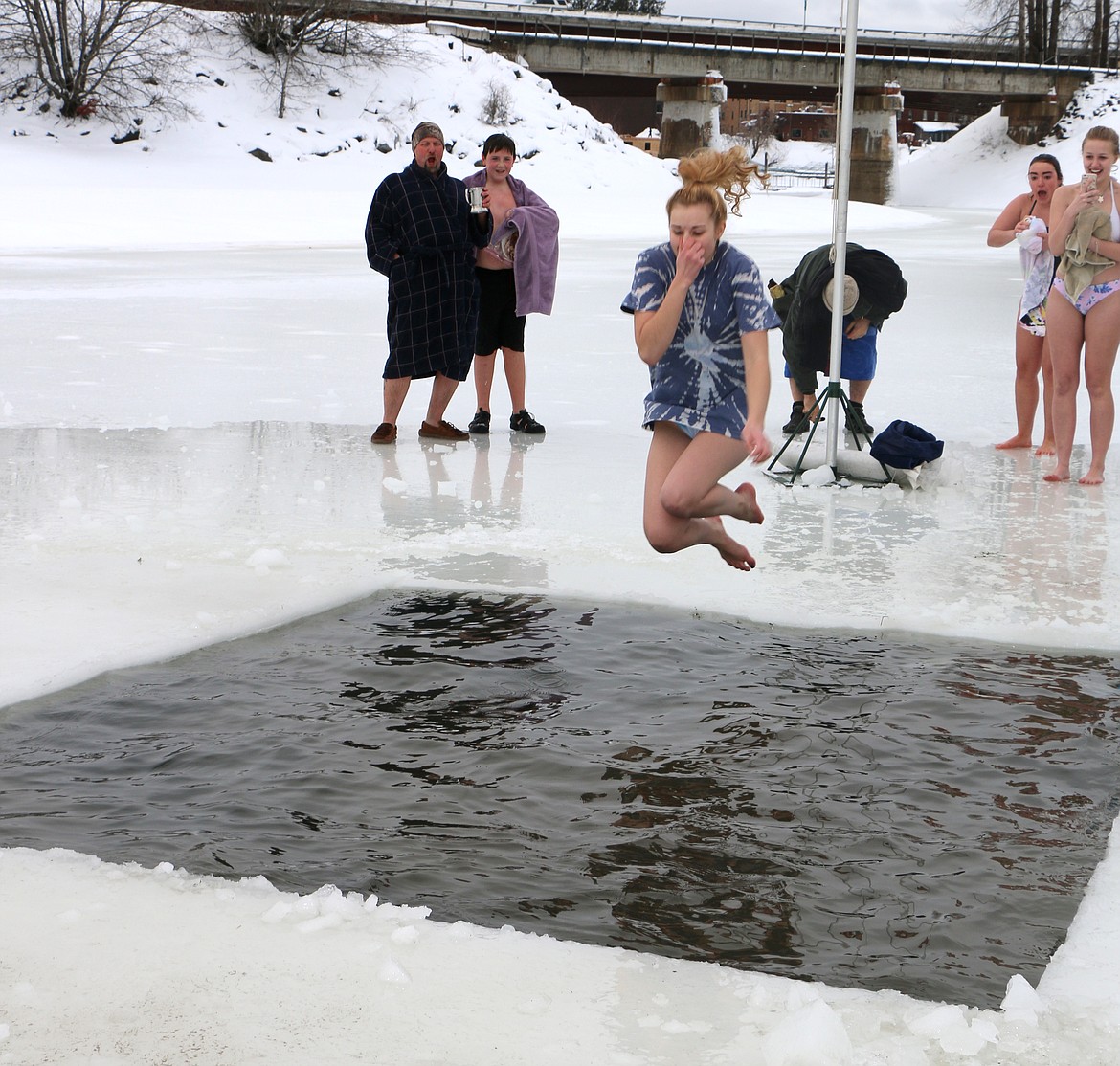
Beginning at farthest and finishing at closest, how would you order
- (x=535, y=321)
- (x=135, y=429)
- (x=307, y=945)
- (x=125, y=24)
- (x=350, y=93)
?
(x=350, y=93), (x=125, y=24), (x=535, y=321), (x=135, y=429), (x=307, y=945)

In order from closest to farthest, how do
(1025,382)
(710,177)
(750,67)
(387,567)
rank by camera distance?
(710,177) < (387,567) < (1025,382) < (750,67)

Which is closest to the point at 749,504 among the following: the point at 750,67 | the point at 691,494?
the point at 691,494

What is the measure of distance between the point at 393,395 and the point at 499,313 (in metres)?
0.89

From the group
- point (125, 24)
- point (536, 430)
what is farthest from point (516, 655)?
point (125, 24)

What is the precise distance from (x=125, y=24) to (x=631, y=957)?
38149 millimetres

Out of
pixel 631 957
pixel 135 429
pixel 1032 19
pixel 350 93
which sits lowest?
pixel 631 957

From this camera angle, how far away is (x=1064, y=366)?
718 cm

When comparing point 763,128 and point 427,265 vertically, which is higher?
point 763,128

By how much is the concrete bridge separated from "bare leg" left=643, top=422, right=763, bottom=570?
44.8 m

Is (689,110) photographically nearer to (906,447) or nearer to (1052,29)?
(1052,29)

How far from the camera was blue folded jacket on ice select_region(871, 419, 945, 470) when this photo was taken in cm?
713

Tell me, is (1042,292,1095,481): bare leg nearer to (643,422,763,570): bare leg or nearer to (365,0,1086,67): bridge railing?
(643,422,763,570): bare leg

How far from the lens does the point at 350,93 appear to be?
3997 centimetres

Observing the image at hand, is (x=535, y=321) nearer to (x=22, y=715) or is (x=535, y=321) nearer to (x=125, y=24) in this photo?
(x=22, y=715)
